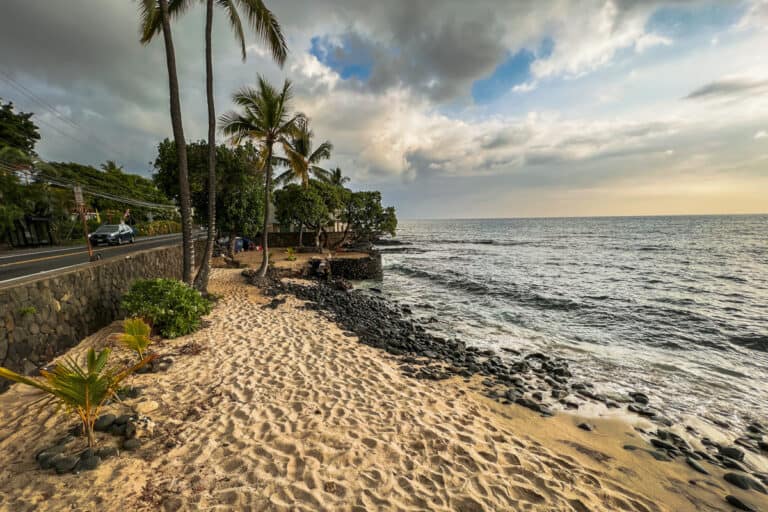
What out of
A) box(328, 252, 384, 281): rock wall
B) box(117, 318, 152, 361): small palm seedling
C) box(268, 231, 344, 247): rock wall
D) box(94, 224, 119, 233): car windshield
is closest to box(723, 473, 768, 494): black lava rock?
box(117, 318, 152, 361): small palm seedling

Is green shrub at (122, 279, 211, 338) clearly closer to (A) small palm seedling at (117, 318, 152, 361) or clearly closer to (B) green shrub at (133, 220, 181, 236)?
(A) small palm seedling at (117, 318, 152, 361)

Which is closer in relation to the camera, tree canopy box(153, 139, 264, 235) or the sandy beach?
the sandy beach

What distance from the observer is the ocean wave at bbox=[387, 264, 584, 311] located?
15.9m

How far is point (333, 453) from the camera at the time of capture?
397 centimetres

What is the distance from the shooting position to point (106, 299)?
8.23m

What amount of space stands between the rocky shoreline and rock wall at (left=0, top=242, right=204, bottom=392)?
5.17m

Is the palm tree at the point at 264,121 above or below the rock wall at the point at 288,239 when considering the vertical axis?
above

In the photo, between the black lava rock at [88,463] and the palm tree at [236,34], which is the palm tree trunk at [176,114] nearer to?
the palm tree at [236,34]

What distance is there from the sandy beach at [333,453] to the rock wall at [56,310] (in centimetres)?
59

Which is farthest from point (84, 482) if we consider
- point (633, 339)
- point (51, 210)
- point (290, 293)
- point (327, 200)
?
point (51, 210)

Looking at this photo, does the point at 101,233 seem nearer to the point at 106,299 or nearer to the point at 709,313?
the point at 106,299

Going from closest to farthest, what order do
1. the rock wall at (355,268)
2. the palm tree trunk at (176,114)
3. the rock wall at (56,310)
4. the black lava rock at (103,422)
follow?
1. the black lava rock at (103,422)
2. the rock wall at (56,310)
3. the palm tree trunk at (176,114)
4. the rock wall at (355,268)

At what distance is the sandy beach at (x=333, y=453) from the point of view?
325 centimetres

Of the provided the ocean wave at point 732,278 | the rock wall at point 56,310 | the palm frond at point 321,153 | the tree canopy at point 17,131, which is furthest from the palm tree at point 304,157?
the ocean wave at point 732,278
